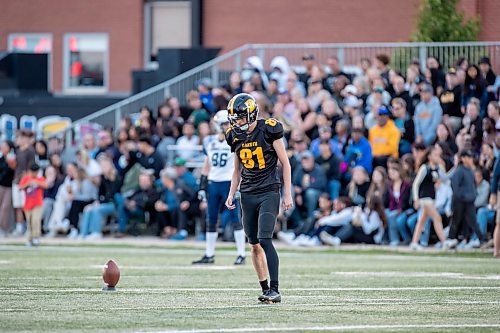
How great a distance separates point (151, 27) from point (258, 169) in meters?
23.8

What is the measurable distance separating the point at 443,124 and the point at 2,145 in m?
A: 10.3

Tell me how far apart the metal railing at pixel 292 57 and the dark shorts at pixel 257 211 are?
13.7m

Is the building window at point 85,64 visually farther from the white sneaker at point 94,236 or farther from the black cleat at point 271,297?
the black cleat at point 271,297

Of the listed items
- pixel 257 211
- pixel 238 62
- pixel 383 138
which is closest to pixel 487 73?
pixel 383 138

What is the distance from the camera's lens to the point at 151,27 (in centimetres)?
3538

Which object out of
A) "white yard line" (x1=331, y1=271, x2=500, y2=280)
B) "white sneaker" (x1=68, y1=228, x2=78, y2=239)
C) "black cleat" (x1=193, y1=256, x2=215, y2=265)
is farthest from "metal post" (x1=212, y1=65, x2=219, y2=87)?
"white yard line" (x1=331, y1=271, x2=500, y2=280)

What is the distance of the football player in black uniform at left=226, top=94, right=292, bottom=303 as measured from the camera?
11938mm

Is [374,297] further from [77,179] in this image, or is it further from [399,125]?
[77,179]

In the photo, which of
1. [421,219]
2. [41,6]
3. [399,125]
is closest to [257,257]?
[421,219]

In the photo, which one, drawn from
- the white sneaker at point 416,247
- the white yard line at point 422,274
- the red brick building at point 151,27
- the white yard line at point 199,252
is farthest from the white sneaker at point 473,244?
the red brick building at point 151,27

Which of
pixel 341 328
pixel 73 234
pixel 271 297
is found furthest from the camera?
pixel 73 234

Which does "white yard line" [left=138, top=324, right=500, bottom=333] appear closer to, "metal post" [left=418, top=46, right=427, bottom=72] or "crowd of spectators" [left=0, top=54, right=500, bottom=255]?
"crowd of spectators" [left=0, top=54, right=500, bottom=255]

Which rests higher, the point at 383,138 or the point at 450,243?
the point at 383,138

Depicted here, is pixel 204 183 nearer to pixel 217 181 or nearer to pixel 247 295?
pixel 217 181
